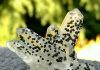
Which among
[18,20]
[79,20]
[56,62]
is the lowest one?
[56,62]

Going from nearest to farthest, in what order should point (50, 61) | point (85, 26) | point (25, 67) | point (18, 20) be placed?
point (50, 61)
point (25, 67)
point (18, 20)
point (85, 26)

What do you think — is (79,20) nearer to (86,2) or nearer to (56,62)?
(56,62)

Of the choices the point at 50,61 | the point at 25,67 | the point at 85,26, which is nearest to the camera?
the point at 50,61

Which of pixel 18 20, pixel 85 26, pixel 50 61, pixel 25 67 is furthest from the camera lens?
pixel 85 26

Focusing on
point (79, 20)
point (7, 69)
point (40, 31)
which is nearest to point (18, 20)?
point (40, 31)

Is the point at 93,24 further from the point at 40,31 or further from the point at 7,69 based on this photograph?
the point at 7,69

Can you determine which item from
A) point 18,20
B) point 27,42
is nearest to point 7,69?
point 27,42

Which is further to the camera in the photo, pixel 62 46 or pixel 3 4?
pixel 3 4

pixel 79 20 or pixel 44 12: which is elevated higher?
pixel 44 12

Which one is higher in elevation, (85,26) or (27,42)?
(85,26)
